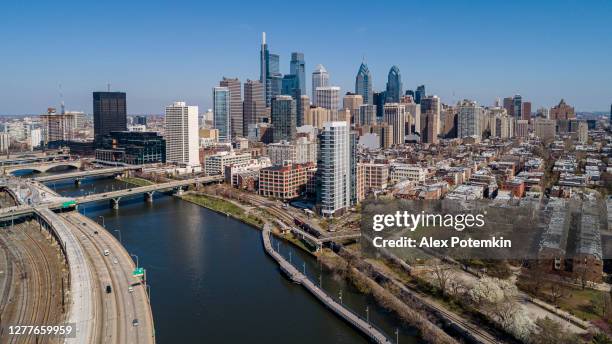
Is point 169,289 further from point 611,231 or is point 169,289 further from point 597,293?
point 611,231

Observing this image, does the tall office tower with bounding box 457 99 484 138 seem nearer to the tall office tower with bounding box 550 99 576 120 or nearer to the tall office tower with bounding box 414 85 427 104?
the tall office tower with bounding box 550 99 576 120

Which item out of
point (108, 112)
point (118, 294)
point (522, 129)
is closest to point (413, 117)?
point (522, 129)

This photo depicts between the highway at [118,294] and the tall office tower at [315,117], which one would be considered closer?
the highway at [118,294]

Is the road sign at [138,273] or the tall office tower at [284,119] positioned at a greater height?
the tall office tower at [284,119]

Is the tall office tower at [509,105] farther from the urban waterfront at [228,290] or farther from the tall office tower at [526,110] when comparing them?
the urban waterfront at [228,290]

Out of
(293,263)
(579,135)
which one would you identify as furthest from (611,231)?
→ (579,135)

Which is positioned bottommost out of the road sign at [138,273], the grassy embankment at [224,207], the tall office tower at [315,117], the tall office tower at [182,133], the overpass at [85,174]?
the road sign at [138,273]

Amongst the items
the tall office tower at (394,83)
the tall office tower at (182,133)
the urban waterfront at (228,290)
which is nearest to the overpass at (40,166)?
the tall office tower at (182,133)

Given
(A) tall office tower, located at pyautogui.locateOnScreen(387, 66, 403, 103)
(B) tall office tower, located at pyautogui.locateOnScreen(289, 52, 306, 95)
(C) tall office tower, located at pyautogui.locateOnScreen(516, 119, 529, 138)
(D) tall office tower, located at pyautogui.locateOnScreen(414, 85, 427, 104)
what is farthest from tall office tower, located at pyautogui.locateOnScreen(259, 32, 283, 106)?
(C) tall office tower, located at pyautogui.locateOnScreen(516, 119, 529, 138)
